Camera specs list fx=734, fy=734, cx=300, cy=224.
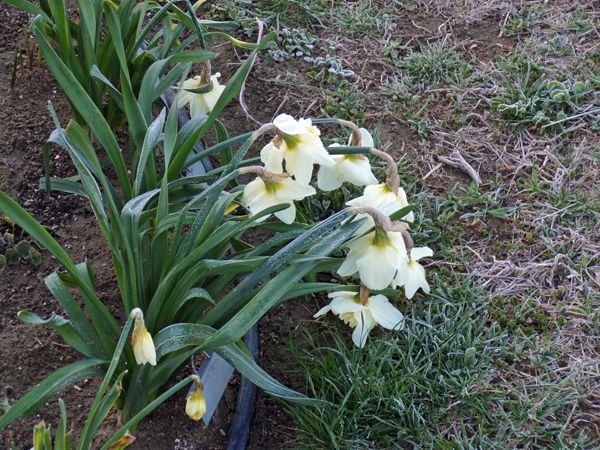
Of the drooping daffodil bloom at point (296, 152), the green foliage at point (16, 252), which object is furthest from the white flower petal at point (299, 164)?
the green foliage at point (16, 252)

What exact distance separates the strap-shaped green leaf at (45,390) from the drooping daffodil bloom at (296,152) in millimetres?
556

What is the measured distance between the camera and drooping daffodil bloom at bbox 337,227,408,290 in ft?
5.08

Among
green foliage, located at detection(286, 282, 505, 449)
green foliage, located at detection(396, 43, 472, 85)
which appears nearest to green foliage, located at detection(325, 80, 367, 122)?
green foliage, located at detection(396, 43, 472, 85)

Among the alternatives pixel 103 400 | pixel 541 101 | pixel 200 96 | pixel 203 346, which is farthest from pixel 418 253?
pixel 541 101

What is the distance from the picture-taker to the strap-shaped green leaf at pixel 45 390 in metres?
1.32

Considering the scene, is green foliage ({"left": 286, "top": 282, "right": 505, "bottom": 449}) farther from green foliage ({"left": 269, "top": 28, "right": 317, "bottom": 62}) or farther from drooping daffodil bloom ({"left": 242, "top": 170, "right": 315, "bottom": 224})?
green foliage ({"left": 269, "top": 28, "right": 317, "bottom": 62})

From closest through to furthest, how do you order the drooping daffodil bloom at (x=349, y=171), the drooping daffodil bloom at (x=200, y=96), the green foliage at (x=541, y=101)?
the drooping daffodil bloom at (x=349, y=171)
the drooping daffodil bloom at (x=200, y=96)
the green foliage at (x=541, y=101)

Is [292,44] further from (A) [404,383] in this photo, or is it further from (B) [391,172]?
(A) [404,383]

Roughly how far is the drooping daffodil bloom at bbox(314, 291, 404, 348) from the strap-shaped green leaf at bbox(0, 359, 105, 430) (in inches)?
21.5

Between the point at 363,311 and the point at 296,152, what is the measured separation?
0.42 m

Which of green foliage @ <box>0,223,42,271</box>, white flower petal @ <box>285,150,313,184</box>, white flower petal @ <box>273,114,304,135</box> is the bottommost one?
green foliage @ <box>0,223,42,271</box>

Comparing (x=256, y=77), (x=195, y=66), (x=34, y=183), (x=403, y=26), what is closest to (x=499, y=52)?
(x=403, y=26)

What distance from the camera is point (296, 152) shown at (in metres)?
1.55

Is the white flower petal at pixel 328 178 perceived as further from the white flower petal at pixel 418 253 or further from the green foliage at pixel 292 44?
the green foliage at pixel 292 44
